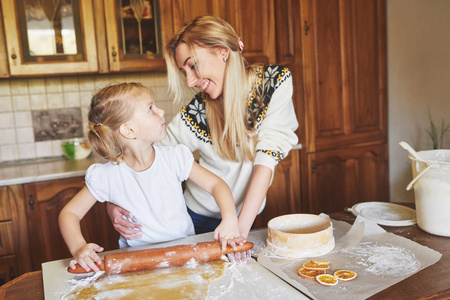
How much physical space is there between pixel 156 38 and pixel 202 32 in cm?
143

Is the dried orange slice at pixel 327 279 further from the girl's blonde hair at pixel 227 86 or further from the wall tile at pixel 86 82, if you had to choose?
the wall tile at pixel 86 82

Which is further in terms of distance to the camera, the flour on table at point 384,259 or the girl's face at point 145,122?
the girl's face at point 145,122

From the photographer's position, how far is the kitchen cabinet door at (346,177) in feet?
9.66

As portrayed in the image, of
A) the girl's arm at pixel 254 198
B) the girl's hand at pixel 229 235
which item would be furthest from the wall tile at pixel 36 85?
the girl's hand at pixel 229 235

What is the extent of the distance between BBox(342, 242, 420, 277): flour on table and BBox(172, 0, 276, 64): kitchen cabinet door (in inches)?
79.5

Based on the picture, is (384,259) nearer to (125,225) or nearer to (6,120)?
(125,225)

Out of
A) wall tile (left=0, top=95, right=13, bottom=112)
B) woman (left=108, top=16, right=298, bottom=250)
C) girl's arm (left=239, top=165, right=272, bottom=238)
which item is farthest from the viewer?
wall tile (left=0, top=95, right=13, bottom=112)

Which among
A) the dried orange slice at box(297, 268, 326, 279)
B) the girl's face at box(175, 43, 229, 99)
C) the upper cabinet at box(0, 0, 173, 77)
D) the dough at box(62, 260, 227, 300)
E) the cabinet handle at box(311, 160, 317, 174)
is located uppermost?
the upper cabinet at box(0, 0, 173, 77)

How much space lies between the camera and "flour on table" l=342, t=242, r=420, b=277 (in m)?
0.94

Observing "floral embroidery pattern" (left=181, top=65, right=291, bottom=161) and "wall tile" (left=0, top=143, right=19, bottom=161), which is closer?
"floral embroidery pattern" (left=181, top=65, right=291, bottom=161)

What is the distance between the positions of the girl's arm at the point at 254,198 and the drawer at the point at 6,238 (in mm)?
1556

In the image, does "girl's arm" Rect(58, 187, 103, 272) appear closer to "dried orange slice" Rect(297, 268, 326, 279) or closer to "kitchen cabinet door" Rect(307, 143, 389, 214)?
"dried orange slice" Rect(297, 268, 326, 279)

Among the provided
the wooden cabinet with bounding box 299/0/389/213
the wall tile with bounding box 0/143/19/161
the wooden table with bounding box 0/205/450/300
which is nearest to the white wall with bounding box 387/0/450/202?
the wooden cabinet with bounding box 299/0/389/213

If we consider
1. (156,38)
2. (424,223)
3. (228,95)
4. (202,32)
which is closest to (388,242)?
(424,223)
